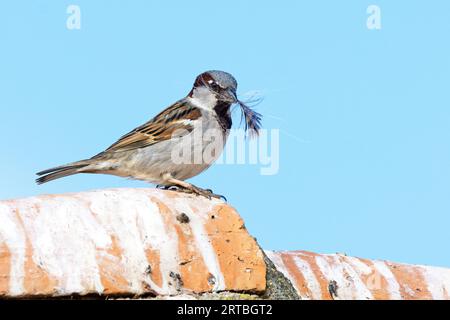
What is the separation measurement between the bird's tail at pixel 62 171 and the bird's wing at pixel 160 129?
30 cm

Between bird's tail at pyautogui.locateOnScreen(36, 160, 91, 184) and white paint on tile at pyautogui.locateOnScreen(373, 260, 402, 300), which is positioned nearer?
white paint on tile at pyautogui.locateOnScreen(373, 260, 402, 300)

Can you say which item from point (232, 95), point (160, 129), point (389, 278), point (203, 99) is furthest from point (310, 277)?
point (203, 99)

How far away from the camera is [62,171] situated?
9.08 m

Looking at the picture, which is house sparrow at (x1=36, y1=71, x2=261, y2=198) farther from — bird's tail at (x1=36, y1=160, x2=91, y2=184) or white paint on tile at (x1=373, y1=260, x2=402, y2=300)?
white paint on tile at (x1=373, y1=260, x2=402, y2=300)

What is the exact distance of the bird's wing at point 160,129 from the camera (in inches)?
349

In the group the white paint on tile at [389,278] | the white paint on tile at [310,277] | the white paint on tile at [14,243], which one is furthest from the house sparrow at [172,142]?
the white paint on tile at [14,243]

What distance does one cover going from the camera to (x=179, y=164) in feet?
27.8

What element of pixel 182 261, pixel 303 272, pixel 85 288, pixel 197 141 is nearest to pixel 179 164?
pixel 197 141

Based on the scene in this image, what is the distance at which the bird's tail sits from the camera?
9.01 metres

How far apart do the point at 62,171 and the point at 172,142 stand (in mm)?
1220

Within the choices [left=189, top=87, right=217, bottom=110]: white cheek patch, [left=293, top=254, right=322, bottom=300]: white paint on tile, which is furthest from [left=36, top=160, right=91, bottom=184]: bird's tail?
[left=293, top=254, right=322, bottom=300]: white paint on tile
